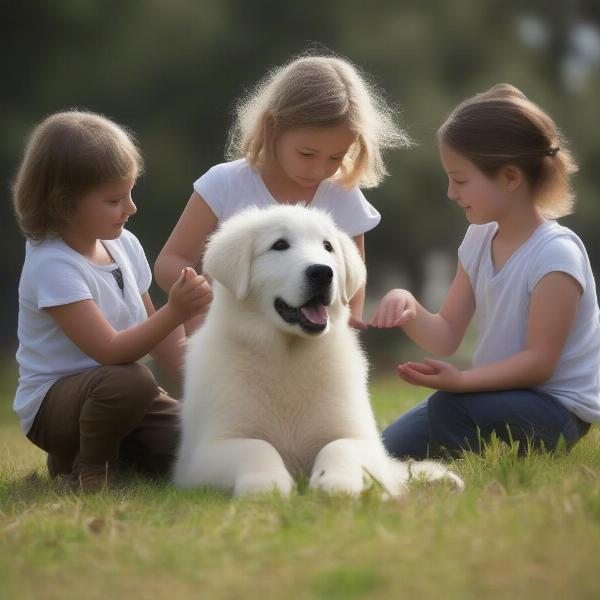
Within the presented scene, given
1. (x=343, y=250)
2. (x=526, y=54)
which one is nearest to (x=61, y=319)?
(x=343, y=250)

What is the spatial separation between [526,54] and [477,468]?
1572 centimetres

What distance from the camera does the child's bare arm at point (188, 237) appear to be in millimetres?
5371

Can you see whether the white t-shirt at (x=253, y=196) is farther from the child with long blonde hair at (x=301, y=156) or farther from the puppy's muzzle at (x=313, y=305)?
the puppy's muzzle at (x=313, y=305)

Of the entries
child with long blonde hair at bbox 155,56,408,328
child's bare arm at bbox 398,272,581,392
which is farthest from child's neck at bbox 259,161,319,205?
child's bare arm at bbox 398,272,581,392

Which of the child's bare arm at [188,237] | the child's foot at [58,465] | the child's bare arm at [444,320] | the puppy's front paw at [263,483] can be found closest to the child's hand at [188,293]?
the puppy's front paw at [263,483]

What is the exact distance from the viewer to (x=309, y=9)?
56.9ft

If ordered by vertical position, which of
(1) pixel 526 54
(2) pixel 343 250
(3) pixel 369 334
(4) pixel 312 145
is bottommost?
(3) pixel 369 334

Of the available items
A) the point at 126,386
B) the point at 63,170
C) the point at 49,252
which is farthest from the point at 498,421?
the point at 63,170

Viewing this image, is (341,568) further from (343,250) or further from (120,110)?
(120,110)

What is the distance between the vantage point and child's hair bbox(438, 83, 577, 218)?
4699 millimetres

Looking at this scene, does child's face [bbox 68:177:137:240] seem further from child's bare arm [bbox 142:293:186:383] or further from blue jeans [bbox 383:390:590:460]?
blue jeans [bbox 383:390:590:460]

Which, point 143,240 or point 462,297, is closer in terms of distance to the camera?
point 462,297

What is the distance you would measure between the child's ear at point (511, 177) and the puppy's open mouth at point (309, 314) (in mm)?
1273

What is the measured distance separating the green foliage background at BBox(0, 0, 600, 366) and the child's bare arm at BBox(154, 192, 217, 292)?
9741 mm
